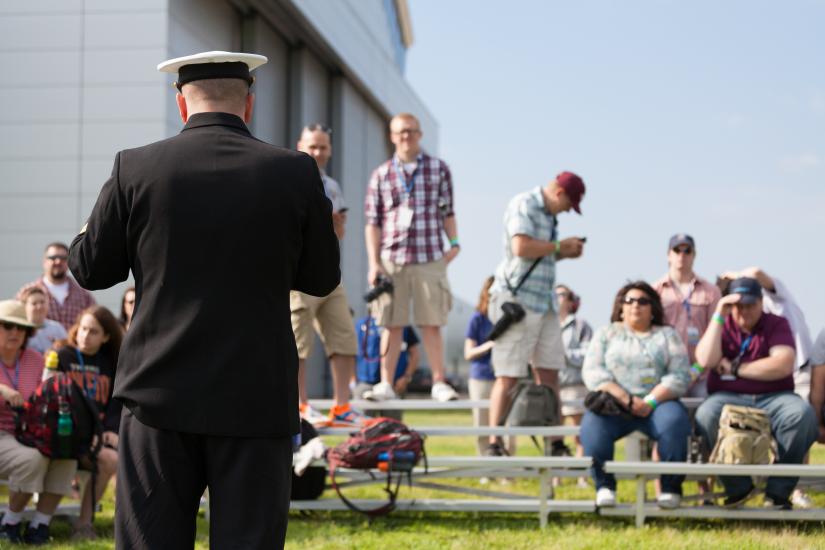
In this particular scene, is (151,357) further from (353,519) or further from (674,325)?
(674,325)

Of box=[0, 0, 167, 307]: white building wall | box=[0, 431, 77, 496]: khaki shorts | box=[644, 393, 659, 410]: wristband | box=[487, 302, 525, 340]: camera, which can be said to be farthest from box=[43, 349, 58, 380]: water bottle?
box=[0, 0, 167, 307]: white building wall

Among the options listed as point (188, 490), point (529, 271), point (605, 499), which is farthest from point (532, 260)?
point (188, 490)

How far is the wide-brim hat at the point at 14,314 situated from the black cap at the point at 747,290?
4539mm

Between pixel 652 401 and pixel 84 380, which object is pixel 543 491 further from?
pixel 84 380

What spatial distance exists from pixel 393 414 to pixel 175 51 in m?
11.5

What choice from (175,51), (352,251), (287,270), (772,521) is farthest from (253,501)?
(352,251)

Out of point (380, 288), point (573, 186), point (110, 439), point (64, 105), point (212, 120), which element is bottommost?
point (110, 439)

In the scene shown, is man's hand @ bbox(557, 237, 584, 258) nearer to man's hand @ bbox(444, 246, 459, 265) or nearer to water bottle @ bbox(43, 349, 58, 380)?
man's hand @ bbox(444, 246, 459, 265)

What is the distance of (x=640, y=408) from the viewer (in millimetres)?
6734

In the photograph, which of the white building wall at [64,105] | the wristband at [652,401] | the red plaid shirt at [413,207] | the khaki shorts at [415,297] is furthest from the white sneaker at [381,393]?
the white building wall at [64,105]

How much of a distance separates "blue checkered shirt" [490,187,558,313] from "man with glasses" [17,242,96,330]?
3.51 m

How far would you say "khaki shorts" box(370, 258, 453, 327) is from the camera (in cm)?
757

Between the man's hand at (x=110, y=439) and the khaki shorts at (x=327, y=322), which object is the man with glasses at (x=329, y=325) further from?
the man's hand at (x=110, y=439)

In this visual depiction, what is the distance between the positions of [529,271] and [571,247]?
13.0 inches
